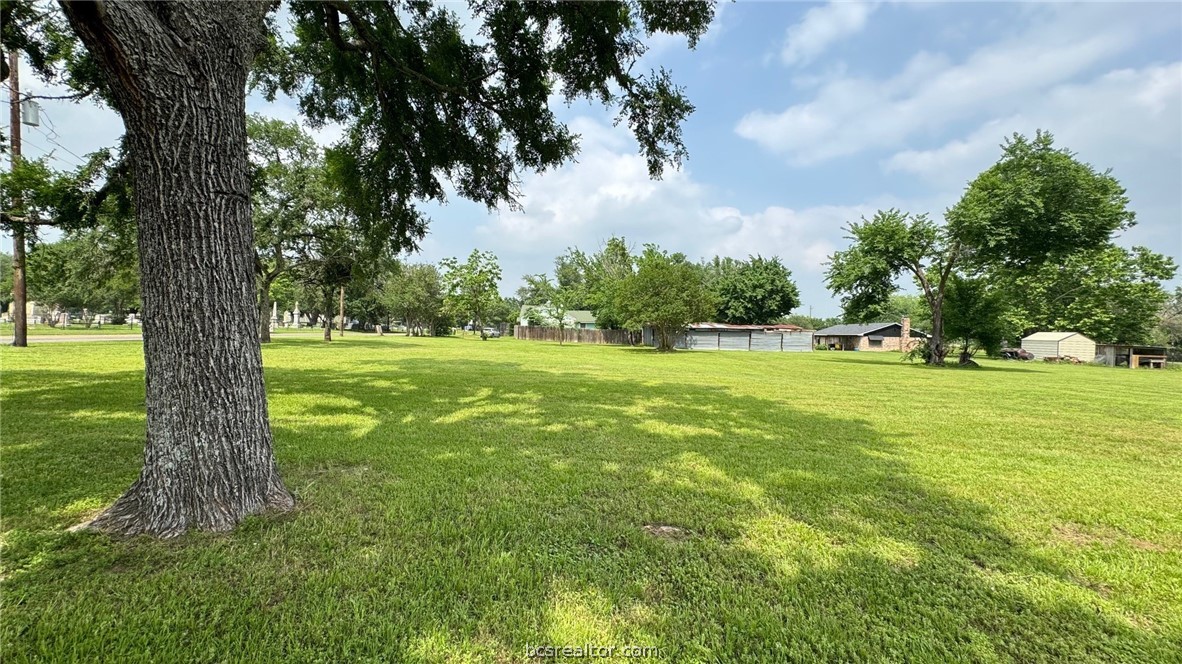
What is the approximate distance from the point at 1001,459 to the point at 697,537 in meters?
4.05

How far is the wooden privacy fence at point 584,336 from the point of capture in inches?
1764

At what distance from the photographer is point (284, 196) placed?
21.8 meters

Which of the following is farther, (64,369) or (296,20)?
(64,369)

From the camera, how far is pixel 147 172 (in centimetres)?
259

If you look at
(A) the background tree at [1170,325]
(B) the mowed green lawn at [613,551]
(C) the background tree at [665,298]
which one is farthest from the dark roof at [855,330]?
(B) the mowed green lawn at [613,551]

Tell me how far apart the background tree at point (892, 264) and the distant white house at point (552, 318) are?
102 feet

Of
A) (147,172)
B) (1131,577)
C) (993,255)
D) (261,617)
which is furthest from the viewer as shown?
(993,255)

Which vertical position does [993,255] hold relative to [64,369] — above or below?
above

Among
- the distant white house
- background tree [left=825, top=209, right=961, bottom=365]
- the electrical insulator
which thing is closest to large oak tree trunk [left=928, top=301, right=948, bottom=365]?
background tree [left=825, top=209, right=961, bottom=365]

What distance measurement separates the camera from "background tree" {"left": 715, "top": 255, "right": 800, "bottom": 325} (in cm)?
4431

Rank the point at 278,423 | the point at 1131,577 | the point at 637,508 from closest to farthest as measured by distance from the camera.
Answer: the point at 1131,577 → the point at 637,508 → the point at 278,423

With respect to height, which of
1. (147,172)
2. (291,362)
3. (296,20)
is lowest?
(291,362)

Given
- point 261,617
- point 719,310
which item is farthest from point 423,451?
point 719,310

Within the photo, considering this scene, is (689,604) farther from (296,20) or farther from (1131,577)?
(296,20)
